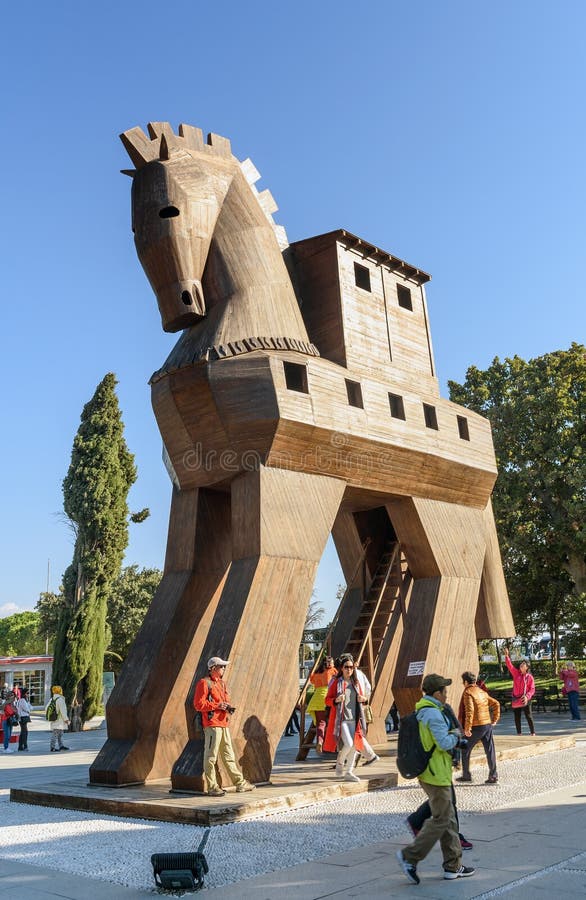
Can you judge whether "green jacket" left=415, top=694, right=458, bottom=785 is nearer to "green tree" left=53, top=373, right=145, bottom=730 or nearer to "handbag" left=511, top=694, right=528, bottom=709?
"handbag" left=511, top=694, right=528, bottom=709

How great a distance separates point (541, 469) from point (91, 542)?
17.5 metres

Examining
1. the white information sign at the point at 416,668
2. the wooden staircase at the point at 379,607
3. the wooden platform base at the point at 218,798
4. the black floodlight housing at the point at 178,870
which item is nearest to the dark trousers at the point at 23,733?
the wooden platform base at the point at 218,798

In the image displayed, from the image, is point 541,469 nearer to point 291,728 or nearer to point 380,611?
point 291,728

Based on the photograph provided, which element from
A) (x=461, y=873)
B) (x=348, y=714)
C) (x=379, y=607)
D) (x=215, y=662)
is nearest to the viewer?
(x=461, y=873)

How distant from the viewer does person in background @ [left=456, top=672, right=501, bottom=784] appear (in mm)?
10703

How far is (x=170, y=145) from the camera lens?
12281 millimetres

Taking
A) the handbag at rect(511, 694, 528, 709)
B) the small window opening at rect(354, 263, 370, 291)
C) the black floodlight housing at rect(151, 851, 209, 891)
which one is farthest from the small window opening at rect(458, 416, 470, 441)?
the black floodlight housing at rect(151, 851, 209, 891)

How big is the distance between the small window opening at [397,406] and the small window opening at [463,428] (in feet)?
6.71

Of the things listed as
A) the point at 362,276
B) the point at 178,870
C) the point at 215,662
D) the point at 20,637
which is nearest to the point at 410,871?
the point at 178,870

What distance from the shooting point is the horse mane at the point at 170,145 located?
12.2 m

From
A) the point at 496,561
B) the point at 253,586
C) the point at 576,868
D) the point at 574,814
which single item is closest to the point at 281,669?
the point at 253,586

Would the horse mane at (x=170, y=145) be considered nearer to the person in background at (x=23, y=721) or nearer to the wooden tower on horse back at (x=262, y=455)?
the wooden tower on horse back at (x=262, y=455)

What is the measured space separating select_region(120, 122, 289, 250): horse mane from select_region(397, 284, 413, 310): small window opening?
10.2ft

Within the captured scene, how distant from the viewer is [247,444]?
1147 centimetres
